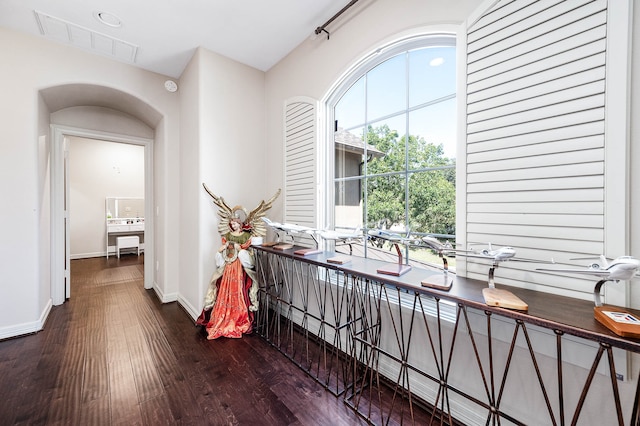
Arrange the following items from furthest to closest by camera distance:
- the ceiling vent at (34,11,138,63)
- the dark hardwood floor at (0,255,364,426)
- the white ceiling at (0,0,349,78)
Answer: the ceiling vent at (34,11,138,63)
the white ceiling at (0,0,349,78)
the dark hardwood floor at (0,255,364,426)

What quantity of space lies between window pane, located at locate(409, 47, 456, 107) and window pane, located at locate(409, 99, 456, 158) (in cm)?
7

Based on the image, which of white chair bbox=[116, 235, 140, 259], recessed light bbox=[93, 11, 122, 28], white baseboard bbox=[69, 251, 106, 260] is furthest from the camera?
white chair bbox=[116, 235, 140, 259]

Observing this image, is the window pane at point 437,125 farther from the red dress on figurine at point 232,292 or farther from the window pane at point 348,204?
the red dress on figurine at point 232,292

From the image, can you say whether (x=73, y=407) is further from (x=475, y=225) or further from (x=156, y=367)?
(x=475, y=225)

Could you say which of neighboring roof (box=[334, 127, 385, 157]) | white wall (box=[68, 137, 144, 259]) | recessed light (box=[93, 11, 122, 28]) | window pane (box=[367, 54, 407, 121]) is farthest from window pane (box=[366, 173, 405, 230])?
white wall (box=[68, 137, 144, 259])

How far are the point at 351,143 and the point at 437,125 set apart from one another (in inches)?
30.9

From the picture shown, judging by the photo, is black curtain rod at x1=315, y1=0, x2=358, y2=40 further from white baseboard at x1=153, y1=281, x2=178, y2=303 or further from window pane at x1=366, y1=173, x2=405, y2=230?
white baseboard at x1=153, y1=281, x2=178, y2=303

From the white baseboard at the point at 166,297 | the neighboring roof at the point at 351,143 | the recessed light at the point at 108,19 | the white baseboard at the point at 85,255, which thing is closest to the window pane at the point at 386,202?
the neighboring roof at the point at 351,143

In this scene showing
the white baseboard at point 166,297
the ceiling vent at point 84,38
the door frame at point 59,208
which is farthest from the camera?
the white baseboard at point 166,297

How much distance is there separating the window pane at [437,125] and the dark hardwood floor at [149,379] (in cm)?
178

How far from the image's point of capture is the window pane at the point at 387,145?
6.25 feet

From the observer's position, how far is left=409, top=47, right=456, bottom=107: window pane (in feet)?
5.42

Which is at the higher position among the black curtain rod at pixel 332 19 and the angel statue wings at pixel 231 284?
the black curtain rod at pixel 332 19

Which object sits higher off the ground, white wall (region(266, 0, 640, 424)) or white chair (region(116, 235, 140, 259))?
white wall (region(266, 0, 640, 424))
